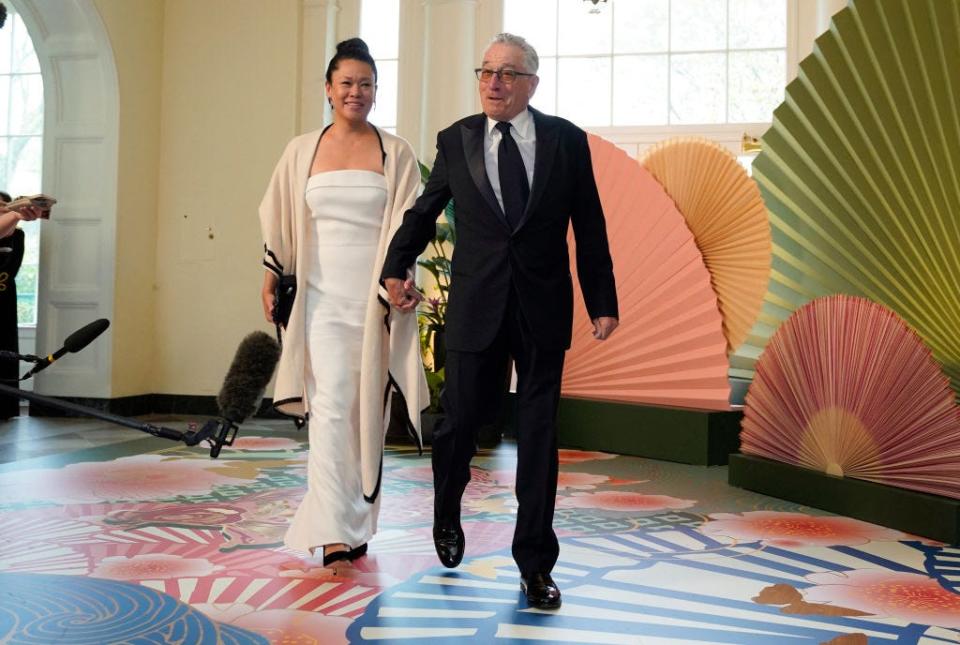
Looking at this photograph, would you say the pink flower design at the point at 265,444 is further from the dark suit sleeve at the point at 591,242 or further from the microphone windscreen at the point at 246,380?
the dark suit sleeve at the point at 591,242

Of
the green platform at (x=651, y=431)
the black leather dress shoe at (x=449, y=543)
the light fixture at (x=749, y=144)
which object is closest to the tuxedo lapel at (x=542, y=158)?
the black leather dress shoe at (x=449, y=543)

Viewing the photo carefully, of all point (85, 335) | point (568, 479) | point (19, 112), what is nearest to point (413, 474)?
point (568, 479)

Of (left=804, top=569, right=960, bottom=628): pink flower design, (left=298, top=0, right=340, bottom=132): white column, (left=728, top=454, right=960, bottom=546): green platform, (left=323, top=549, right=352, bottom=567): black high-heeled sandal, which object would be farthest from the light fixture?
(left=323, top=549, right=352, bottom=567): black high-heeled sandal

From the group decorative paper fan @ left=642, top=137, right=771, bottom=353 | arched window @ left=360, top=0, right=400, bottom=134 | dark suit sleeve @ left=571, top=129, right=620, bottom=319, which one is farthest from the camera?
arched window @ left=360, top=0, right=400, bottom=134

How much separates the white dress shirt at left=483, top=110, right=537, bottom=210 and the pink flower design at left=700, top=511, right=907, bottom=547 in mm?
1456

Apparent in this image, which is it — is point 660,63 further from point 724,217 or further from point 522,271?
point 522,271

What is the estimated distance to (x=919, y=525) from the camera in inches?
127

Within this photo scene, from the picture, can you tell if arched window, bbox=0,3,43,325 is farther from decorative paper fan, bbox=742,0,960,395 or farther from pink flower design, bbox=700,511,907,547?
pink flower design, bbox=700,511,907,547

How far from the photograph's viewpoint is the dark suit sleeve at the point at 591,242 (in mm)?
2396

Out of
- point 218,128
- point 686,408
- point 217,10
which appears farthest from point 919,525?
point 217,10

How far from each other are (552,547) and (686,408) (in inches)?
107

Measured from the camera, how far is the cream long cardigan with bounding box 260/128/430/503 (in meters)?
2.66

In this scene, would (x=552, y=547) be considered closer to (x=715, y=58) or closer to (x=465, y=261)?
(x=465, y=261)

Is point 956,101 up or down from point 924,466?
→ up
